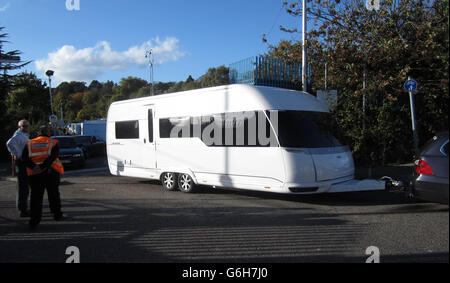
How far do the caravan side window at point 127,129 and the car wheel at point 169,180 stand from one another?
1638 millimetres

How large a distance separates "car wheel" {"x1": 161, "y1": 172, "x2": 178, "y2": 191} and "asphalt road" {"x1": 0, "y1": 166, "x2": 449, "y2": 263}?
0.64 meters

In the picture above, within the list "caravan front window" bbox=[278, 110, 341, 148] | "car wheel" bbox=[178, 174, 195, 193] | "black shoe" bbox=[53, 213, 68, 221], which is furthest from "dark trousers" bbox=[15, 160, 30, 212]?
"caravan front window" bbox=[278, 110, 341, 148]

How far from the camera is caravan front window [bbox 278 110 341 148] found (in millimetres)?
7211

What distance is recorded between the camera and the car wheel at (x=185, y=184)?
8997 millimetres

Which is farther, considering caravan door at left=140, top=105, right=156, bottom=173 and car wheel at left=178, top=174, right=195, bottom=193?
caravan door at left=140, top=105, right=156, bottom=173

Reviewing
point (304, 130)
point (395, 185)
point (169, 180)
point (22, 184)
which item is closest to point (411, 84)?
point (395, 185)

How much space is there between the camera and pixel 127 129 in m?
10.6

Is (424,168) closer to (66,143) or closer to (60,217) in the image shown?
(60,217)

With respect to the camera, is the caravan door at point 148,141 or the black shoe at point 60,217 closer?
the black shoe at point 60,217

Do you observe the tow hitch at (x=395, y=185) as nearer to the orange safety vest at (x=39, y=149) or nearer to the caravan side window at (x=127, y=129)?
the caravan side window at (x=127, y=129)

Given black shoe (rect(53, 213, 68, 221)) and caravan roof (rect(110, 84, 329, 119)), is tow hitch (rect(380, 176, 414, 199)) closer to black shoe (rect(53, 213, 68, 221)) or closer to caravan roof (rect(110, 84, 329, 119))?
caravan roof (rect(110, 84, 329, 119))

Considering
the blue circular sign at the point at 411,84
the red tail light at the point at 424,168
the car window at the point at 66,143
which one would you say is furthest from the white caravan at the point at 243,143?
the car window at the point at 66,143
